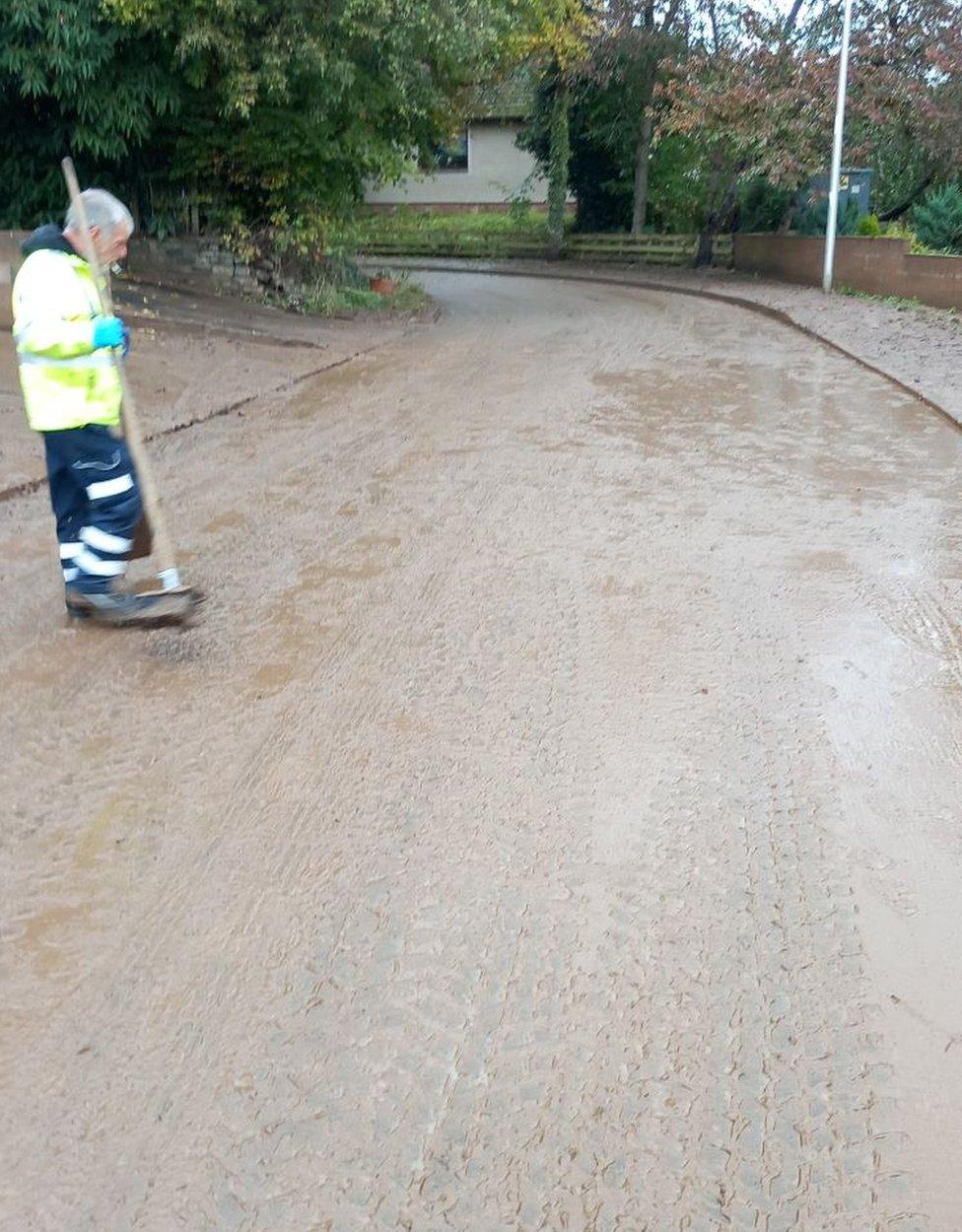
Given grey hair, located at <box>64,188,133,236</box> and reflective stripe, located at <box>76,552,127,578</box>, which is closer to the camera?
grey hair, located at <box>64,188,133,236</box>

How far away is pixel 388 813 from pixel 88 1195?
1665 mm

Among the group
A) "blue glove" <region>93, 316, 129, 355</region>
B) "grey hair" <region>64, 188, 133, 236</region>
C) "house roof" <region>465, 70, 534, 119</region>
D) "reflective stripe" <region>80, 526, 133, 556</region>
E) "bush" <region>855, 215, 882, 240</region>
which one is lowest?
"reflective stripe" <region>80, 526, 133, 556</region>

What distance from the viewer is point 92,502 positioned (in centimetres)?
553

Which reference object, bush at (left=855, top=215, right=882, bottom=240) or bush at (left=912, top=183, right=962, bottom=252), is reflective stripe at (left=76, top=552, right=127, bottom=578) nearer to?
bush at (left=912, top=183, right=962, bottom=252)

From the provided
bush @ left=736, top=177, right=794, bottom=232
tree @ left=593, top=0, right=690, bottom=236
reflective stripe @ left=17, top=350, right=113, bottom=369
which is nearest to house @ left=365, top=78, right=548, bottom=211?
bush @ left=736, top=177, right=794, bottom=232

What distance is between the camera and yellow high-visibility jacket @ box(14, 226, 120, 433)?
5.22m

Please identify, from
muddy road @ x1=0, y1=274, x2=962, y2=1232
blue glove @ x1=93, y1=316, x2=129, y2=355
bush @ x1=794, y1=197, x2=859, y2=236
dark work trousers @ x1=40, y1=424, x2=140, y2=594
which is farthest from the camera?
bush @ x1=794, y1=197, x2=859, y2=236

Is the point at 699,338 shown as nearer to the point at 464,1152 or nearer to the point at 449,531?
the point at 449,531

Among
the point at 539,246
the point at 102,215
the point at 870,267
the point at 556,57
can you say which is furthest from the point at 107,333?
the point at 539,246

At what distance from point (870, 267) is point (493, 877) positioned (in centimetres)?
2142

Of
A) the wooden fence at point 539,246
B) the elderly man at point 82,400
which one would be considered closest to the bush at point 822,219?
the wooden fence at point 539,246

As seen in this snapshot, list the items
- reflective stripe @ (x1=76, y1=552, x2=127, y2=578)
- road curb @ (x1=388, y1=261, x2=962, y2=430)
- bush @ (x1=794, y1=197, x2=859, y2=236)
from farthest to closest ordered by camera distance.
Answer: bush @ (x1=794, y1=197, x2=859, y2=236) → road curb @ (x1=388, y1=261, x2=962, y2=430) → reflective stripe @ (x1=76, y1=552, x2=127, y2=578)

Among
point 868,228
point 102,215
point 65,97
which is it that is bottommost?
point 868,228

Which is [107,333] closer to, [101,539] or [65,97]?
[101,539]
